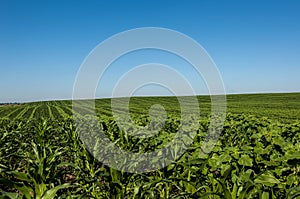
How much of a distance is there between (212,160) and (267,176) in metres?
0.77

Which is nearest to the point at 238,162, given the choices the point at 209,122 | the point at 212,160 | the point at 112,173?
the point at 212,160

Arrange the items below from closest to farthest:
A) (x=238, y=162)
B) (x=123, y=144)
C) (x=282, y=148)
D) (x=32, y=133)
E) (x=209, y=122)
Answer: (x=238, y=162)
(x=282, y=148)
(x=123, y=144)
(x=209, y=122)
(x=32, y=133)

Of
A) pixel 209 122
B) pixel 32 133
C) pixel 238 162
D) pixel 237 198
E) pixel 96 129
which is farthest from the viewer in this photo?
pixel 32 133

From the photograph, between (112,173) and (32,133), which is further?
(32,133)

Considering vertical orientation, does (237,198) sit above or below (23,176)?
below

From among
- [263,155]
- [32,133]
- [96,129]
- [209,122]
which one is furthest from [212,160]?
[32,133]

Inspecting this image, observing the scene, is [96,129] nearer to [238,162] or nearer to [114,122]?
[114,122]

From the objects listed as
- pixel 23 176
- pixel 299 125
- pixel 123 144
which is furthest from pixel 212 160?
pixel 299 125

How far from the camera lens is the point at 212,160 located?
119 inches

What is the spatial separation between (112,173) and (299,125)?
385cm

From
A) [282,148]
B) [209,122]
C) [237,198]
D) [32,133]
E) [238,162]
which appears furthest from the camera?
[32,133]

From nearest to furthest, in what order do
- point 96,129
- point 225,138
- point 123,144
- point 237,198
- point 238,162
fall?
point 237,198, point 238,162, point 123,144, point 225,138, point 96,129

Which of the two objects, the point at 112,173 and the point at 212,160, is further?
the point at 112,173

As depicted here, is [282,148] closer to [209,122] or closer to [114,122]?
[209,122]
